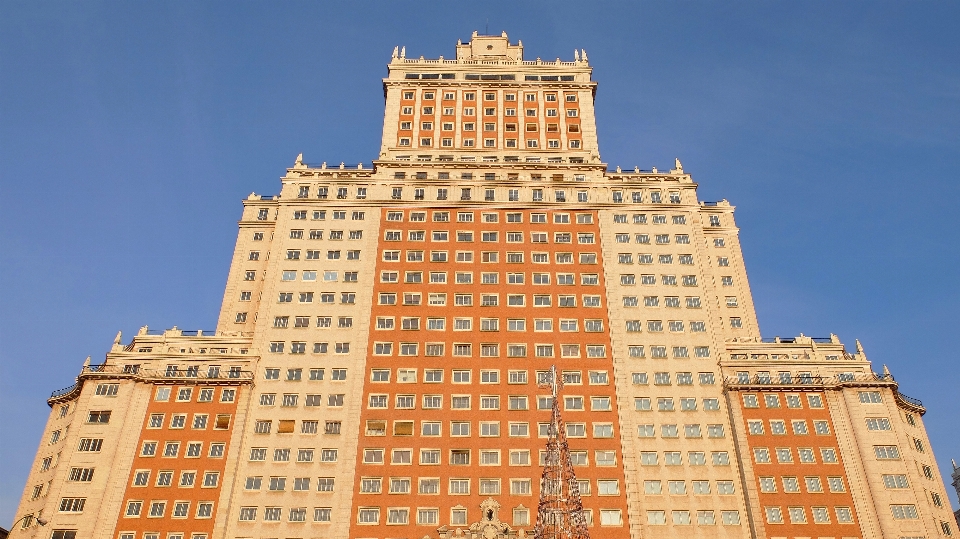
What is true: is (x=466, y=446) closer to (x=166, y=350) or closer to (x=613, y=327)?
(x=613, y=327)

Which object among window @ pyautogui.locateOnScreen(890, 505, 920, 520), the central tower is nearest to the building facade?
window @ pyautogui.locateOnScreen(890, 505, 920, 520)

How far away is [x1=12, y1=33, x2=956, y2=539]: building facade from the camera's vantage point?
76.6 metres

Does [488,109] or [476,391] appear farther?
Result: [488,109]

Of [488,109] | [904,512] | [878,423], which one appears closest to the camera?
[904,512]

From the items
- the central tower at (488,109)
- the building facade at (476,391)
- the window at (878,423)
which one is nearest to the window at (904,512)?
the building facade at (476,391)

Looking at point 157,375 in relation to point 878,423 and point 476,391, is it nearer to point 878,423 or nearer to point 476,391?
point 476,391

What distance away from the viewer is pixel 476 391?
83875mm

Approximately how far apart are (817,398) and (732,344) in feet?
36.0

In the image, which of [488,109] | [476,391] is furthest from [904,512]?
[488,109]

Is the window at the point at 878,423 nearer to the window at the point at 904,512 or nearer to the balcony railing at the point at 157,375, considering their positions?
the window at the point at 904,512

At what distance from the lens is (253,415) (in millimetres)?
82062

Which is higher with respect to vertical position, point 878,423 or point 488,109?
point 488,109

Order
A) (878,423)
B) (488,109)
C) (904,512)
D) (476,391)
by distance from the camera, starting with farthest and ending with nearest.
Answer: (488,109)
(476,391)
(878,423)
(904,512)

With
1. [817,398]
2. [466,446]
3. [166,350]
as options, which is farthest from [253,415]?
[817,398]
